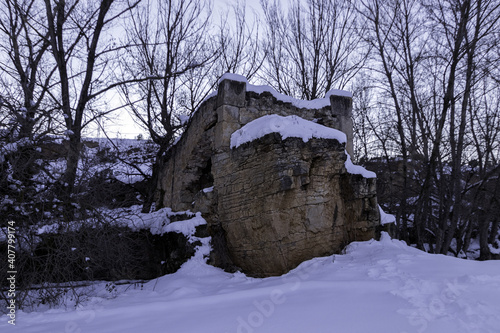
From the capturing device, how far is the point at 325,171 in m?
6.16

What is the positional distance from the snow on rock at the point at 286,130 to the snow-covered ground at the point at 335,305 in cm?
185

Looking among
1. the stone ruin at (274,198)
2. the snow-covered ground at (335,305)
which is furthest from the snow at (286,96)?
the snow-covered ground at (335,305)

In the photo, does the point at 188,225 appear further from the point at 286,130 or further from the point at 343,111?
the point at 343,111

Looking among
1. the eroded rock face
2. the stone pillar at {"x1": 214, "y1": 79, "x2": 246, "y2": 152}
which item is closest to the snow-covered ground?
the eroded rock face

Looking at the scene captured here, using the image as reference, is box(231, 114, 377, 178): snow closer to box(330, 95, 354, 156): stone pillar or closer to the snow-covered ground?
the snow-covered ground

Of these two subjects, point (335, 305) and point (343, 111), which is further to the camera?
point (343, 111)

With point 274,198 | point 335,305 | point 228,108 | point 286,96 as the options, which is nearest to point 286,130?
point 274,198

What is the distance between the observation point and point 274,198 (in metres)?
5.91

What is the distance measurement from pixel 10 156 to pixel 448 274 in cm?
557

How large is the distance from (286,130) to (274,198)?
1.00 m

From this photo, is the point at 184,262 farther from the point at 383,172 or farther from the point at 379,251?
the point at 383,172

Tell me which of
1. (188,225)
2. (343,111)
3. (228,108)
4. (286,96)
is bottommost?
(188,225)

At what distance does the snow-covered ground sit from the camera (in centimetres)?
343

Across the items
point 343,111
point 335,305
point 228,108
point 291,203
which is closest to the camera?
point 335,305
